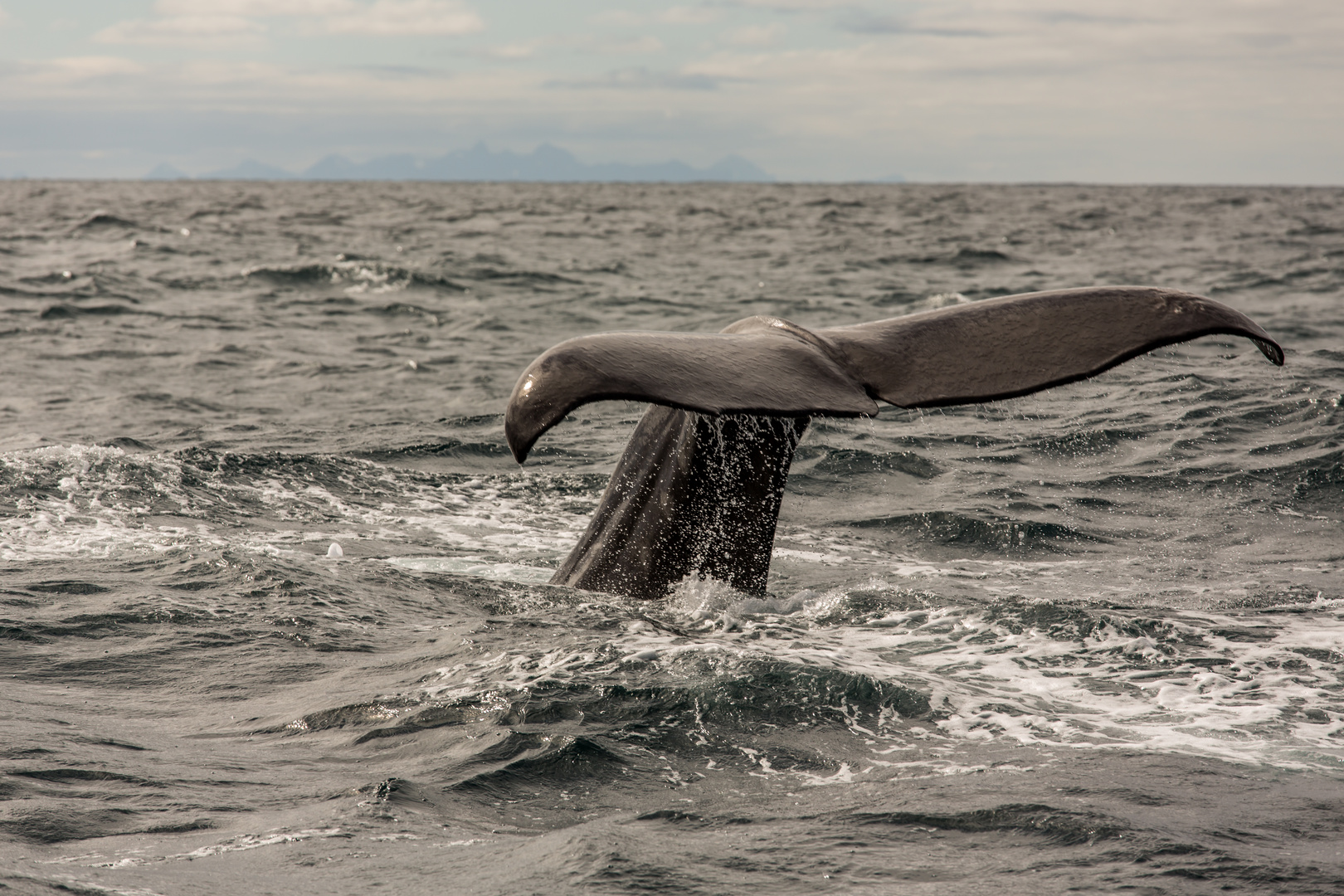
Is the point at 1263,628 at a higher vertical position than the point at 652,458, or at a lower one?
lower

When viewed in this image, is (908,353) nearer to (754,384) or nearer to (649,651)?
(754,384)

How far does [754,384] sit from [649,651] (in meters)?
1.41

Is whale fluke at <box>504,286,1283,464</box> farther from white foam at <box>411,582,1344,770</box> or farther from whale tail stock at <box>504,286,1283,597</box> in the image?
white foam at <box>411,582,1344,770</box>

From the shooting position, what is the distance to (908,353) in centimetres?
438

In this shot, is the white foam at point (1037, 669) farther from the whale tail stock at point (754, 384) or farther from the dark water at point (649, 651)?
the whale tail stock at point (754, 384)

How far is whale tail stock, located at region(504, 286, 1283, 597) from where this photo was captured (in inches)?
137

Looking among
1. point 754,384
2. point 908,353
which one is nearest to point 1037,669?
point 908,353

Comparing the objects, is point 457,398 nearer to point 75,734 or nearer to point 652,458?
point 652,458

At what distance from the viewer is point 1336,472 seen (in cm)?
848

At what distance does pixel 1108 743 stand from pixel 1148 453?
5.90 m

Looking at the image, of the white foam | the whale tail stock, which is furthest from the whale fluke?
the white foam

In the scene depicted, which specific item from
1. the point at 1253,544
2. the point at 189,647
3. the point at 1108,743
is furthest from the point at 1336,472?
the point at 189,647

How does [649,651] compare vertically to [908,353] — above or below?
below

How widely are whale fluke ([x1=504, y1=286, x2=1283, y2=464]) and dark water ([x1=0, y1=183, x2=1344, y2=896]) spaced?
1.14 m
